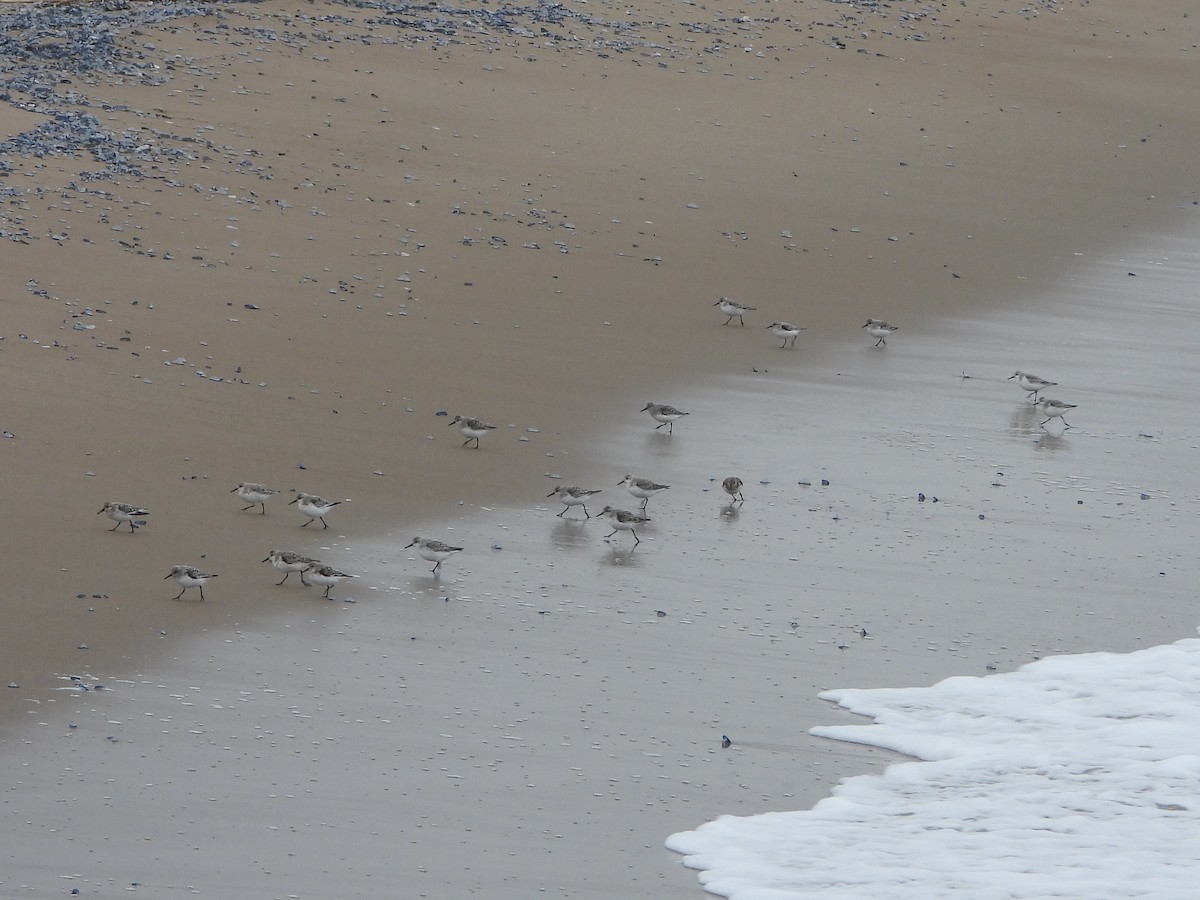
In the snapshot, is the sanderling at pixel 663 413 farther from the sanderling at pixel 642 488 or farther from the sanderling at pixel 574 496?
the sanderling at pixel 574 496

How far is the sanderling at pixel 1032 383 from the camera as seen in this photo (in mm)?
14500

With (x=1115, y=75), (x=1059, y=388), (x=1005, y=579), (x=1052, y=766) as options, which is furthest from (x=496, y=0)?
(x=1052, y=766)

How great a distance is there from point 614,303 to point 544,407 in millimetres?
2552

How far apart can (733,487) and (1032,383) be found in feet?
12.7

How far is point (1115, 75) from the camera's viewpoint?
2567cm

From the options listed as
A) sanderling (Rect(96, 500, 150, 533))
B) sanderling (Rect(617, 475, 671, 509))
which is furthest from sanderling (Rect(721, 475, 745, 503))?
sanderling (Rect(96, 500, 150, 533))

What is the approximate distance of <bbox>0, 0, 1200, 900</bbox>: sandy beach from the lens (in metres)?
8.15

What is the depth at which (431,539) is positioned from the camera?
10797 millimetres

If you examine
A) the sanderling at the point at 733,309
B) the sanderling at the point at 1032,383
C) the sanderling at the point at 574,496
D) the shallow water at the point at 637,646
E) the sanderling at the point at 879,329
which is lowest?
the shallow water at the point at 637,646

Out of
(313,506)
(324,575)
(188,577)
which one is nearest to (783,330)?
(313,506)

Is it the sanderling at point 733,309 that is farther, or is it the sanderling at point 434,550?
the sanderling at point 733,309

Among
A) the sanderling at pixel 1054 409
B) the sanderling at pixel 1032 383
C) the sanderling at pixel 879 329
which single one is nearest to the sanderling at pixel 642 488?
the sanderling at pixel 1054 409

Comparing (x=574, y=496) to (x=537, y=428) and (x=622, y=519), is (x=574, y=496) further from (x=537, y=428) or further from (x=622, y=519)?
(x=537, y=428)

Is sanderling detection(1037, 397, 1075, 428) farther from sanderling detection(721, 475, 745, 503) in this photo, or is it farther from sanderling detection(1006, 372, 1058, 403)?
sanderling detection(721, 475, 745, 503)
